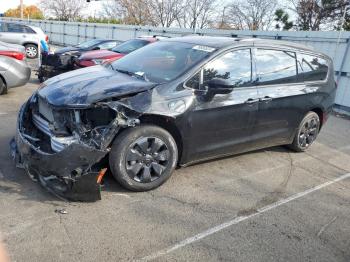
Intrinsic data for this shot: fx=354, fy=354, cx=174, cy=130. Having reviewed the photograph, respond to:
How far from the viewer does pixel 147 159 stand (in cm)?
384

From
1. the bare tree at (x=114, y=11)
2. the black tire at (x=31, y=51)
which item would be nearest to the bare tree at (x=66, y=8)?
the bare tree at (x=114, y=11)

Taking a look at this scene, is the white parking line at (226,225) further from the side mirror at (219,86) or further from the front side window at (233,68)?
the front side window at (233,68)

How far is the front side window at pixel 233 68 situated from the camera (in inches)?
167

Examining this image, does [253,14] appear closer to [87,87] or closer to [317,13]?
[317,13]

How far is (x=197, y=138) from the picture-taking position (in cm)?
418

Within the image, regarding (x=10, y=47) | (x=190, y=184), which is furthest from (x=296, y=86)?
(x=10, y=47)

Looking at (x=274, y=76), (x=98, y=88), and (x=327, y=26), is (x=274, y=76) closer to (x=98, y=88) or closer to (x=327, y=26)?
(x=98, y=88)

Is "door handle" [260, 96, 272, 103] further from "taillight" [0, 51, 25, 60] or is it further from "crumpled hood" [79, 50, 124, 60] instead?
"taillight" [0, 51, 25, 60]

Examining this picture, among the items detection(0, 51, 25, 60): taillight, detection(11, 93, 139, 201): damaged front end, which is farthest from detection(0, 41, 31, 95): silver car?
detection(11, 93, 139, 201): damaged front end

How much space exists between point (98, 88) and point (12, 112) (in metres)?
3.66

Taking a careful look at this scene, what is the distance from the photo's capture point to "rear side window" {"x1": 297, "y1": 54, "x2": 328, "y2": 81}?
17.3 ft

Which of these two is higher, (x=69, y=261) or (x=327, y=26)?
(x=327, y=26)

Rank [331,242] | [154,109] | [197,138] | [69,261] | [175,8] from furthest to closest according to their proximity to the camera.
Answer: [175,8]
[197,138]
[154,109]
[331,242]
[69,261]

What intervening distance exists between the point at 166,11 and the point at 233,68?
42968 millimetres
